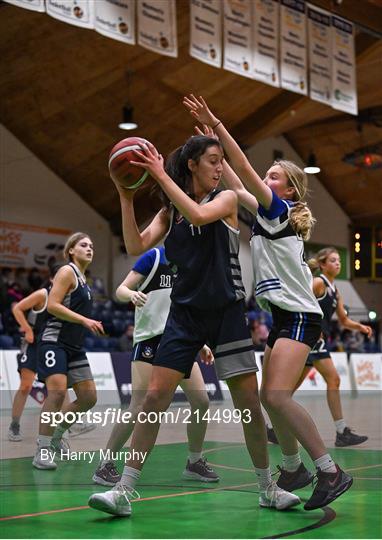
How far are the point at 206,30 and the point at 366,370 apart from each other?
10084mm

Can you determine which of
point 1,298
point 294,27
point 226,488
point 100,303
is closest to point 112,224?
point 100,303

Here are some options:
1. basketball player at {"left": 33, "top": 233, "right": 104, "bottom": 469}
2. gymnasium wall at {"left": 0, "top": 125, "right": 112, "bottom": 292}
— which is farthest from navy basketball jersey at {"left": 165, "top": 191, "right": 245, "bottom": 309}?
gymnasium wall at {"left": 0, "top": 125, "right": 112, "bottom": 292}

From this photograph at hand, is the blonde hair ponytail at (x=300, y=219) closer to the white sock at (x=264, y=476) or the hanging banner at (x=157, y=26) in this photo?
the white sock at (x=264, y=476)

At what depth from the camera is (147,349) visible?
5980mm

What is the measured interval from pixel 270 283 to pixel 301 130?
79.5ft

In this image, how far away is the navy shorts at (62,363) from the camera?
687cm

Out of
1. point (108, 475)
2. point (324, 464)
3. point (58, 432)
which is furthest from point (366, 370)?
point (324, 464)

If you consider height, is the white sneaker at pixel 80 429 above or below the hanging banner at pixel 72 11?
below

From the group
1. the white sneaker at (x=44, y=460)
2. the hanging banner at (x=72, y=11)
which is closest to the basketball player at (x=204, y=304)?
the white sneaker at (x=44, y=460)

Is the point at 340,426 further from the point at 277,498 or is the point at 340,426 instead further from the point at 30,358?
the point at 277,498

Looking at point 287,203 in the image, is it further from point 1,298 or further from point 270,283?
point 1,298

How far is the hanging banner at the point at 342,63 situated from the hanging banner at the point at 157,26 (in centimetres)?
391

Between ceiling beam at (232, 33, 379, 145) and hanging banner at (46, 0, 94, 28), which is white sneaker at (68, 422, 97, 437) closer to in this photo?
hanging banner at (46, 0, 94, 28)

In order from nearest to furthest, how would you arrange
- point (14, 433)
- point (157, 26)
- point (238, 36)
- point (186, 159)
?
point (186, 159) < point (14, 433) < point (157, 26) < point (238, 36)
